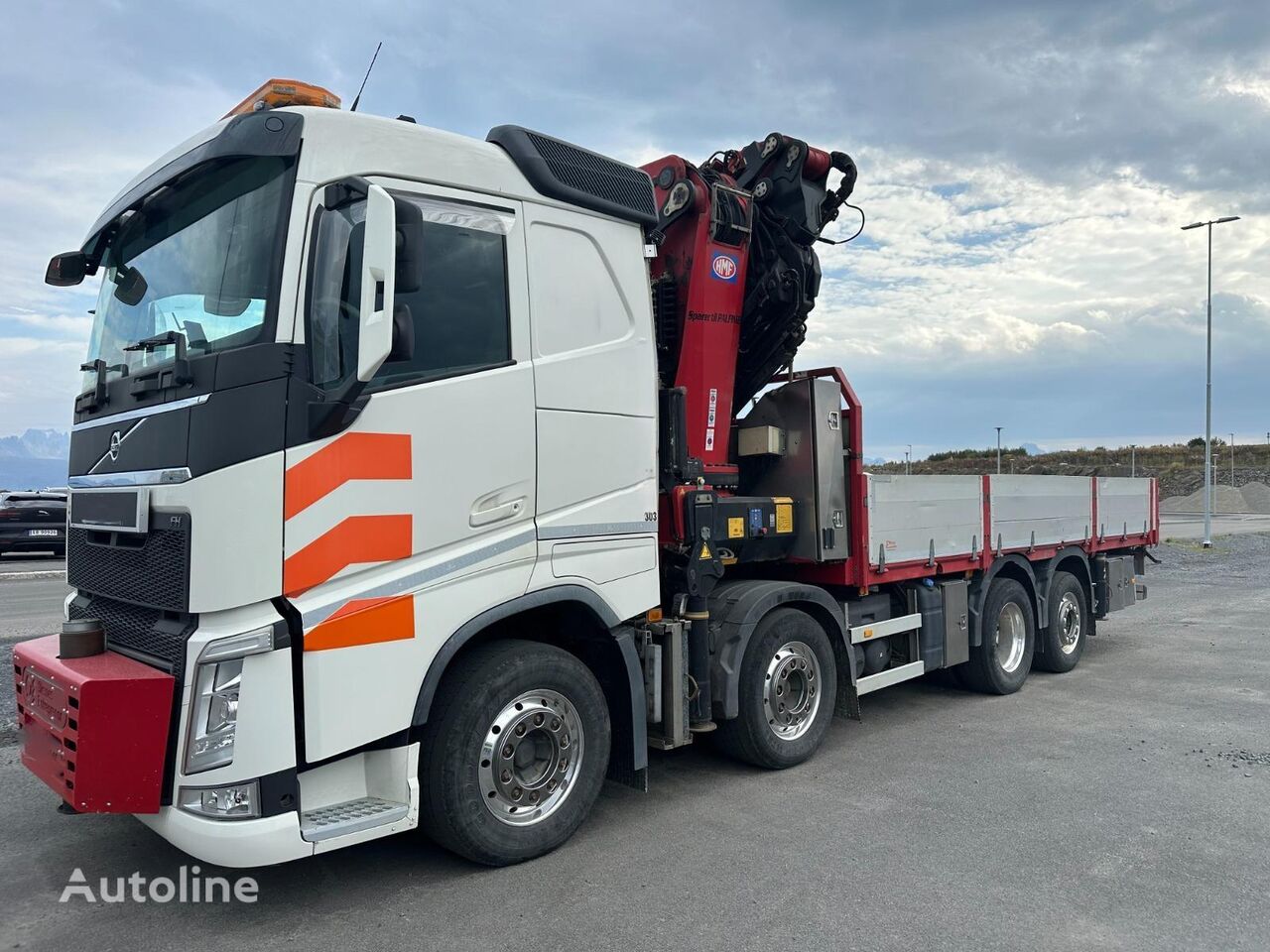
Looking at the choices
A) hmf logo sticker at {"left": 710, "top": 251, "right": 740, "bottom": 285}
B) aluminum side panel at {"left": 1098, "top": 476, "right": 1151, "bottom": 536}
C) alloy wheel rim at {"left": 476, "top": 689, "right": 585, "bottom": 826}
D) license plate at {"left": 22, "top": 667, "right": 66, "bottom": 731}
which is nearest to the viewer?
license plate at {"left": 22, "top": 667, "right": 66, "bottom": 731}

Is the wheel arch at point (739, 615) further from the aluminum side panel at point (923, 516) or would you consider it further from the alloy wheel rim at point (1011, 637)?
the alloy wheel rim at point (1011, 637)

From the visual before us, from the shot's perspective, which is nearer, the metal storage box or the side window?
the side window

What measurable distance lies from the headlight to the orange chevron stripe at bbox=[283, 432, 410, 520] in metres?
0.52

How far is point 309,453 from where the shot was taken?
11.3ft

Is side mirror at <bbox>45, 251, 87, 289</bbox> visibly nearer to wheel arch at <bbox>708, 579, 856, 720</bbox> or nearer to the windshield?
the windshield

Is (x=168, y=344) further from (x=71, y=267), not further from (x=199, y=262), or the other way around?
(x=71, y=267)

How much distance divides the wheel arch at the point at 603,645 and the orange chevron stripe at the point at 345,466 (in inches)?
37.0

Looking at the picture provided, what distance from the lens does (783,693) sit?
563 cm

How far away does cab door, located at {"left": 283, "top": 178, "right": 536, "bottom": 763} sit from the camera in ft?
11.4

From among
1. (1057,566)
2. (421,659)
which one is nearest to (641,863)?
(421,659)

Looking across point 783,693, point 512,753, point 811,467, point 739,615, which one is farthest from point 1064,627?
point 512,753

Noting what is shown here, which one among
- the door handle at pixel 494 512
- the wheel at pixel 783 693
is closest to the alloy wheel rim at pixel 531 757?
the door handle at pixel 494 512

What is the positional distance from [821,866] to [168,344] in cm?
359

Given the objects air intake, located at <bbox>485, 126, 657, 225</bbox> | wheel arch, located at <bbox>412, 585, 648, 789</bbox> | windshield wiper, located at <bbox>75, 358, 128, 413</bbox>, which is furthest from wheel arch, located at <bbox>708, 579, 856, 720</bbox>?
windshield wiper, located at <bbox>75, 358, 128, 413</bbox>
